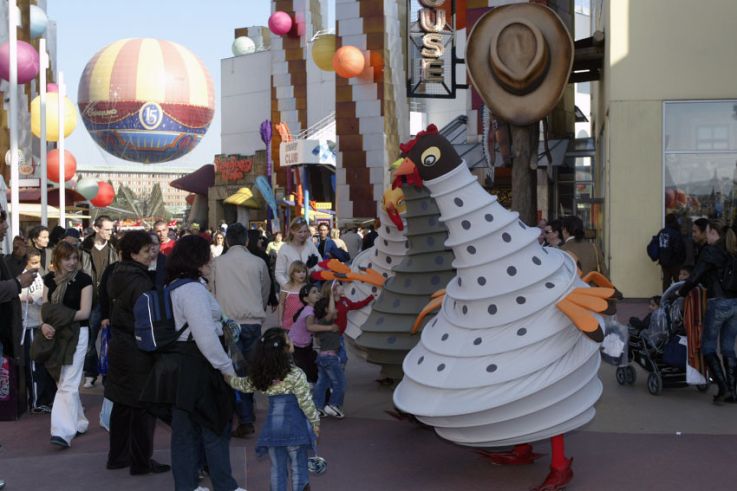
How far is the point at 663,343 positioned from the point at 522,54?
860cm

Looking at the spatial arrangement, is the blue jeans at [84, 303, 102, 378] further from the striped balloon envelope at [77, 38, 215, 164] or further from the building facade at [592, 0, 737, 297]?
the striped balloon envelope at [77, 38, 215, 164]

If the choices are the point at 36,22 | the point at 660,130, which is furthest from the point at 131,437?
the point at 36,22

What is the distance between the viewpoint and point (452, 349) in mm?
6039

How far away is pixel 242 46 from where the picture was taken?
56000mm

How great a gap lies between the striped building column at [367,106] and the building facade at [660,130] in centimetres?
1726

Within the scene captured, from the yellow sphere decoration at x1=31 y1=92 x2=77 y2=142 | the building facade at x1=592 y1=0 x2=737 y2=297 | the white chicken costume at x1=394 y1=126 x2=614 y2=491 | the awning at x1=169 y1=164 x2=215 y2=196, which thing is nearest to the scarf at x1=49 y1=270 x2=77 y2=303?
the white chicken costume at x1=394 y1=126 x2=614 y2=491

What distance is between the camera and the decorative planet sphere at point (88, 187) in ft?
117

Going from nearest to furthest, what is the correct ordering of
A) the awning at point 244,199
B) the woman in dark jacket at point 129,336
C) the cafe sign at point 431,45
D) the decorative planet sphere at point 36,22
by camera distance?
the woman in dark jacket at point 129,336, the cafe sign at point 431,45, the decorative planet sphere at point 36,22, the awning at point 244,199

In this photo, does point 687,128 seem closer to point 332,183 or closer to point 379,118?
point 379,118

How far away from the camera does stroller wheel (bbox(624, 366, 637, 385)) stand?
9773 mm

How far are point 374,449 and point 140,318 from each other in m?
2.34

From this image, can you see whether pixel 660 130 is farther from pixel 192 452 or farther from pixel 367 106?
pixel 367 106

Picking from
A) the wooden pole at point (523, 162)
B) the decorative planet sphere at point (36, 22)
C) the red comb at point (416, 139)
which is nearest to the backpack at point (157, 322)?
the red comb at point (416, 139)

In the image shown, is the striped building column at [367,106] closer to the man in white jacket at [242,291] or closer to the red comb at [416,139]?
the man in white jacket at [242,291]
